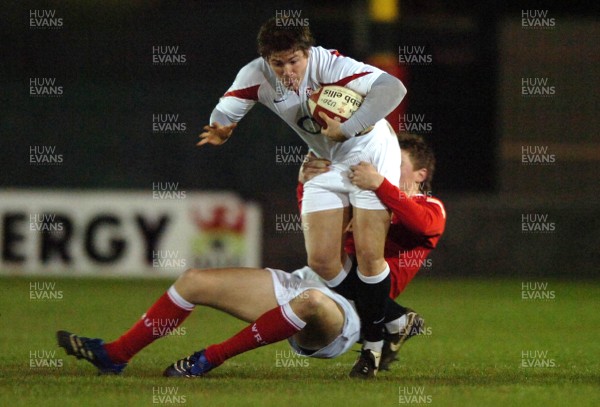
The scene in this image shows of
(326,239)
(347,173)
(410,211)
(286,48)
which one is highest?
(286,48)

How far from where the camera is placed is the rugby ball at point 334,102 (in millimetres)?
6051

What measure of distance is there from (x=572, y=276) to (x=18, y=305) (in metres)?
6.73

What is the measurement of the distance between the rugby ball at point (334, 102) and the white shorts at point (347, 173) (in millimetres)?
304

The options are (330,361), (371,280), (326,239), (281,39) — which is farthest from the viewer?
(330,361)

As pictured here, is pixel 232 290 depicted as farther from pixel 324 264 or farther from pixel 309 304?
pixel 324 264

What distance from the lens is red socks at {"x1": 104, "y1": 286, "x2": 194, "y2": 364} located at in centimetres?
582

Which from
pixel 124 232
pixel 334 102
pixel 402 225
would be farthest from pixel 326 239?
pixel 124 232

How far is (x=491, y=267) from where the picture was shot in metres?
13.7

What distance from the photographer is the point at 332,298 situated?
19.4 ft

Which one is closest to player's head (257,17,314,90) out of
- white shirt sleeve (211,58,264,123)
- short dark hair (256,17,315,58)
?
short dark hair (256,17,315,58)

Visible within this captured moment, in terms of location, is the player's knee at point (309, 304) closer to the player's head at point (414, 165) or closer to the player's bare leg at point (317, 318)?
the player's bare leg at point (317, 318)

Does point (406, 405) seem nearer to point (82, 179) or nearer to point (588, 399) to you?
point (588, 399)

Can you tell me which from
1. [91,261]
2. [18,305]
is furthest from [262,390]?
[91,261]

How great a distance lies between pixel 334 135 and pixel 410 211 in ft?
1.87
